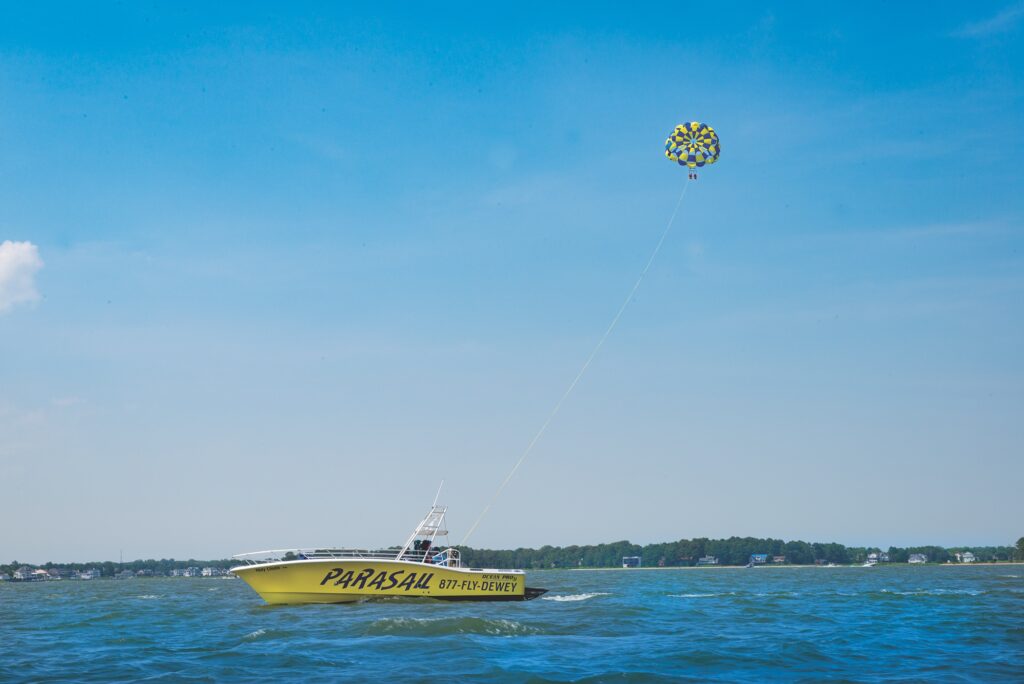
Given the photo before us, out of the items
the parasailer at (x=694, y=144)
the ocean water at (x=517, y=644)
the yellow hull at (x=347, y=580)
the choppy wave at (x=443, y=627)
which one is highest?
the parasailer at (x=694, y=144)

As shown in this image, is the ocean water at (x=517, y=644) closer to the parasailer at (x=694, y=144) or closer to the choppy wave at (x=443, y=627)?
the choppy wave at (x=443, y=627)

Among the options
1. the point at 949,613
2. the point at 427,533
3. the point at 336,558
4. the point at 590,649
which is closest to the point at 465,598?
the point at 427,533

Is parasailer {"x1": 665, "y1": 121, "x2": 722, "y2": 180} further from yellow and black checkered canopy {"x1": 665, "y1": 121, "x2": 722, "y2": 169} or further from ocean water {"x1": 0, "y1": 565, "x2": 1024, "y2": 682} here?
ocean water {"x1": 0, "y1": 565, "x2": 1024, "y2": 682}

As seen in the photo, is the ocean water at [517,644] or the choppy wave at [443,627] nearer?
the ocean water at [517,644]

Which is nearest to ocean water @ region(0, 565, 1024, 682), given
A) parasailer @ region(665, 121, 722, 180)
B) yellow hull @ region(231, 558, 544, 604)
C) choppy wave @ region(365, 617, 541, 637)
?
choppy wave @ region(365, 617, 541, 637)

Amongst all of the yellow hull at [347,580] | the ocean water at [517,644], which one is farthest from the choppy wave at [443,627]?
the yellow hull at [347,580]

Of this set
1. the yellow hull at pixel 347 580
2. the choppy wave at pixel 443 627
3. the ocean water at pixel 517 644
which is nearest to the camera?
the ocean water at pixel 517 644

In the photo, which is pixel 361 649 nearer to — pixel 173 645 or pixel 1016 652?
pixel 173 645

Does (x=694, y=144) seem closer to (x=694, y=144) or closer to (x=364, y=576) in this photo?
(x=694, y=144)
